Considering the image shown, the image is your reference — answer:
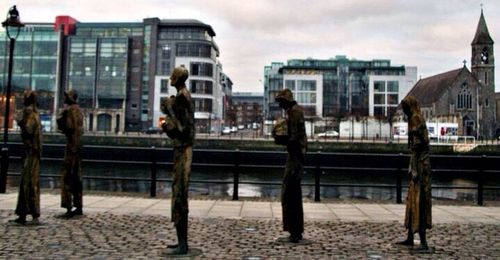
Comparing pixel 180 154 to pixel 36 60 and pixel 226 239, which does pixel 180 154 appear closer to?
pixel 226 239

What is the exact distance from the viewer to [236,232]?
310 inches

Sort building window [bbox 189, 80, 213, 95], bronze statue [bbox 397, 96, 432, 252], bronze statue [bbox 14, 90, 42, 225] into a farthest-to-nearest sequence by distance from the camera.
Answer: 1. building window [bbox 189, 80, 213, 95]
2. bronze statue [bbox 14, 90, 42, 225]
3. bronze statue [bbox 397, 96, 432, 252]

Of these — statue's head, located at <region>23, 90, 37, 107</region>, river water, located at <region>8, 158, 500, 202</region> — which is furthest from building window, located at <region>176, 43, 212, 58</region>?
statue's head, located at <region>23, 90, 37, 107</region>

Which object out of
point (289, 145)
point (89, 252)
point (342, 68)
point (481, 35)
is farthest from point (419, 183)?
point (342, 68)

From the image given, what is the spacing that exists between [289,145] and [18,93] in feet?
272

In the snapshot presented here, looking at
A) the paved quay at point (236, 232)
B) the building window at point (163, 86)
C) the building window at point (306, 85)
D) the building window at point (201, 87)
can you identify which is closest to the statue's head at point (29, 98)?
the paved quay at point (236, 232)

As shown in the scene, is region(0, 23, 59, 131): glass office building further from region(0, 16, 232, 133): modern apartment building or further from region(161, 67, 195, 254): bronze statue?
region(161, 67, 195, 254): bronze statue

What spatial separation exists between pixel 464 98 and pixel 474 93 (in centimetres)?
202

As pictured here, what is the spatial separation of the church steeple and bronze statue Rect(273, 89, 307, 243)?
91.2 metres

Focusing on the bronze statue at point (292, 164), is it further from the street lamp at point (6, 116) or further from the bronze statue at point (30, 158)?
the street lamp at point (6, 116)

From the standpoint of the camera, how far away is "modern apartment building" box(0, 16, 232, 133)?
86812 millimetres

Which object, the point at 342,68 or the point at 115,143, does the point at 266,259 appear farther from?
the point at 342,68

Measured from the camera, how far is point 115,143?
5494 centimetres

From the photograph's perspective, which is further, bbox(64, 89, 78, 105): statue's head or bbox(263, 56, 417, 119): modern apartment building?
bbox(263, 56, 417, 119): modern apartment building
